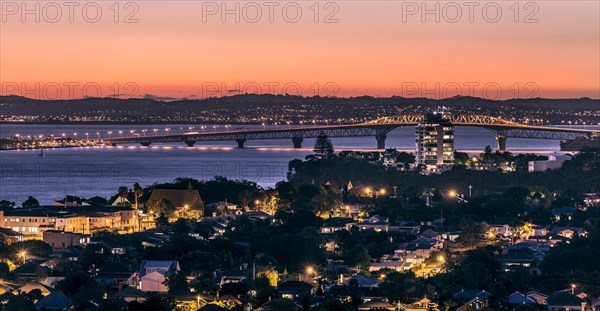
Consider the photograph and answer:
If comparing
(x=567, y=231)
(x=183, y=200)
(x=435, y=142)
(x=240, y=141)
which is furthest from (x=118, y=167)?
(x=567, y=231)

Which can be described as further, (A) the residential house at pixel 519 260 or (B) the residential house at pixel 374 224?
(B) the residential house at pixel 374 224

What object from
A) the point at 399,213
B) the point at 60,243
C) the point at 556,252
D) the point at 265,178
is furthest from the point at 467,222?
the point at 265,178

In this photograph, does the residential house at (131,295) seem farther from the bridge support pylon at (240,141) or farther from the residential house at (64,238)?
the bridge support pylon at (240,141)

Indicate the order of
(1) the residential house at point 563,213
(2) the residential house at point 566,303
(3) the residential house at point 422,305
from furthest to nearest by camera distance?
(1) the residential house at point 563,213 → (2) the residential house at point 566,303 → (3) the residential house at point 422,305

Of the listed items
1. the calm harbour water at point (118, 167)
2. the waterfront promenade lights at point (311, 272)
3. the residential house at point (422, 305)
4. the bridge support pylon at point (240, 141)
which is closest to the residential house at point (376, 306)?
the residential house at point (422, 305)

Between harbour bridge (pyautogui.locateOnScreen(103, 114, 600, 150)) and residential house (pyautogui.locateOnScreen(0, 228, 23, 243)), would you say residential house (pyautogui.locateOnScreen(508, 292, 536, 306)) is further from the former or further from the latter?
harbour bridge (pyautogui.locateOnScreen(103, 114, 600, 150))

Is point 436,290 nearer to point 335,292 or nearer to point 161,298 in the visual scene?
point 335,292

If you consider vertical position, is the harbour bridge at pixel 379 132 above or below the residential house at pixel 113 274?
above

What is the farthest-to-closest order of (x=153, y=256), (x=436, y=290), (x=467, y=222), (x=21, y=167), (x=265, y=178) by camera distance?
(x=21, y=167)
(x=265, y=178)
(x=467, y=222)
(x=153, y=256)
(x=436, y=290)
